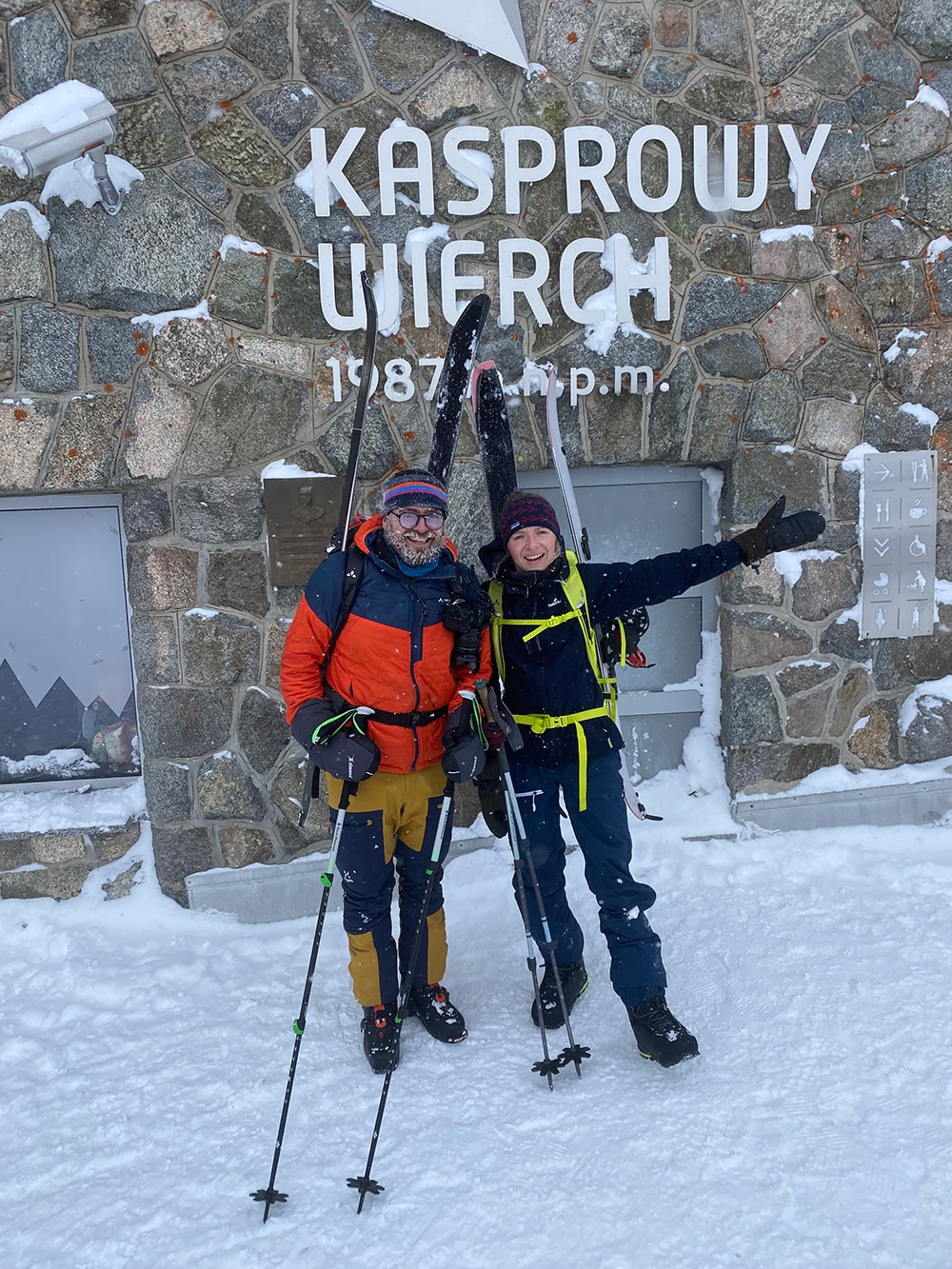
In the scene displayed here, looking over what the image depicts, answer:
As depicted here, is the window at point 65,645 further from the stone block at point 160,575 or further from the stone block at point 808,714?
the stone block at point 808,714

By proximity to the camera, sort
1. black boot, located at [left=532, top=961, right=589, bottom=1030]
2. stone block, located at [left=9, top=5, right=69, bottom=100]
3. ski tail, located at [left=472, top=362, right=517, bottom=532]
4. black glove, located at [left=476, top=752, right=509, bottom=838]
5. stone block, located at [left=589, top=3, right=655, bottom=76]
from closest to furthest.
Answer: black glove, located at [left=476, top=752, right=509, bottom=838] < black boot, located at [left=532, top=961, right=589, bottom=1030] < stone block, located at [left=9, top=5, right=69, bottom=100] < ski tail, located at [left=472, top=362, right=517, bottom=532] < stone block, located at [left=589, top=3, right=655, bottom=76]

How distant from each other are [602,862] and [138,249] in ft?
10.2

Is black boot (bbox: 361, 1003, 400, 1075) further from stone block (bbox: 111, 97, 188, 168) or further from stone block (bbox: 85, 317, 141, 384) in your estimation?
stone block (bbox: 111, 97, 188, 168)

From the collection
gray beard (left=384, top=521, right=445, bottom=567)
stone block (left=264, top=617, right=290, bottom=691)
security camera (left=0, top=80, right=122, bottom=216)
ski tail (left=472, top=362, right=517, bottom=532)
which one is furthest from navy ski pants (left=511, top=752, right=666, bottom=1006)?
security camera (left=0, top=80, right=122, bottom=216)

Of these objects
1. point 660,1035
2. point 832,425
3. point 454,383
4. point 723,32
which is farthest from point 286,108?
point 660,1035

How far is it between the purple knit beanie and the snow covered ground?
1.76 meters

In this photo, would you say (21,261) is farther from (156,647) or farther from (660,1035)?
(660,1035)

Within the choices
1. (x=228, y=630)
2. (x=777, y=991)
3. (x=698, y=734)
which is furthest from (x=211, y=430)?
(x=777, y=991)

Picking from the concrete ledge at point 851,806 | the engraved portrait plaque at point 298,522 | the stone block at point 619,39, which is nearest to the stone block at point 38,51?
the engraved portrait plaque at point 298,522

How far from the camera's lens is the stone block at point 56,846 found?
379 centimetres

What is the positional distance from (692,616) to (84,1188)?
3.36 metres

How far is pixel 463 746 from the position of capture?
2.61 m

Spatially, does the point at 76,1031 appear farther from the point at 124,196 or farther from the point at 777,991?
the point at 124,196

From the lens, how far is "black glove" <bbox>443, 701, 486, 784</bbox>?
260cm
